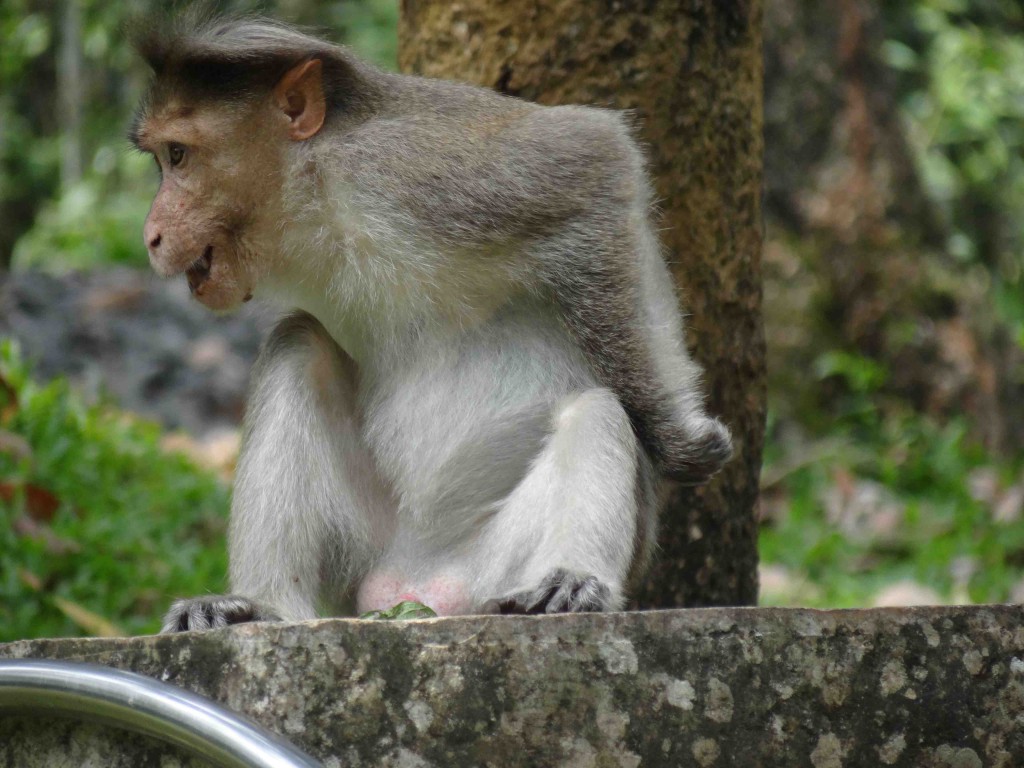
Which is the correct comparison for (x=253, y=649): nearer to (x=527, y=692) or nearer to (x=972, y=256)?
(x=527, y=692)

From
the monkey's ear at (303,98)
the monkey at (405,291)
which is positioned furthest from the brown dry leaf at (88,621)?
the monkey's ear at (303,98)

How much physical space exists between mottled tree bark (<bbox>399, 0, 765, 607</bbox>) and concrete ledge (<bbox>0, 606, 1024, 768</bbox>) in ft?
6.47

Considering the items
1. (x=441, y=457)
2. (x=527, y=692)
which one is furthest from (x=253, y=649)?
(x=441, y=457)

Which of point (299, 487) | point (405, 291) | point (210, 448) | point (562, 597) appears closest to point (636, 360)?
point (405, 291)

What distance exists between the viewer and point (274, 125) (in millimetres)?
4188

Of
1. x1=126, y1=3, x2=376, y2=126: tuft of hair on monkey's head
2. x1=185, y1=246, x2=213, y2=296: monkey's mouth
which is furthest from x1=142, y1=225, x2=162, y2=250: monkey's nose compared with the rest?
x1=126, y1=3, x2=376, y2=126: tuft of hair on monkey's head

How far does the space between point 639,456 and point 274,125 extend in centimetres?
152

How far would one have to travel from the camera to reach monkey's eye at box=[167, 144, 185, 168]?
13.6 ft

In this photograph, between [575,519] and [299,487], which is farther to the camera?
[299,487]

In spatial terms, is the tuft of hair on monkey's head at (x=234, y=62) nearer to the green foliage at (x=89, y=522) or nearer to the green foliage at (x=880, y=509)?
the green foliage at (x=89, y=522)

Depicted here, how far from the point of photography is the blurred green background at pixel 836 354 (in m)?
6.46

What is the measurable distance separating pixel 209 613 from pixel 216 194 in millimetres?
1273

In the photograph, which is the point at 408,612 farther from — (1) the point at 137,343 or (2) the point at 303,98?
(1) the point at 137,343

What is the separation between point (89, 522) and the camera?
21.3 ft
